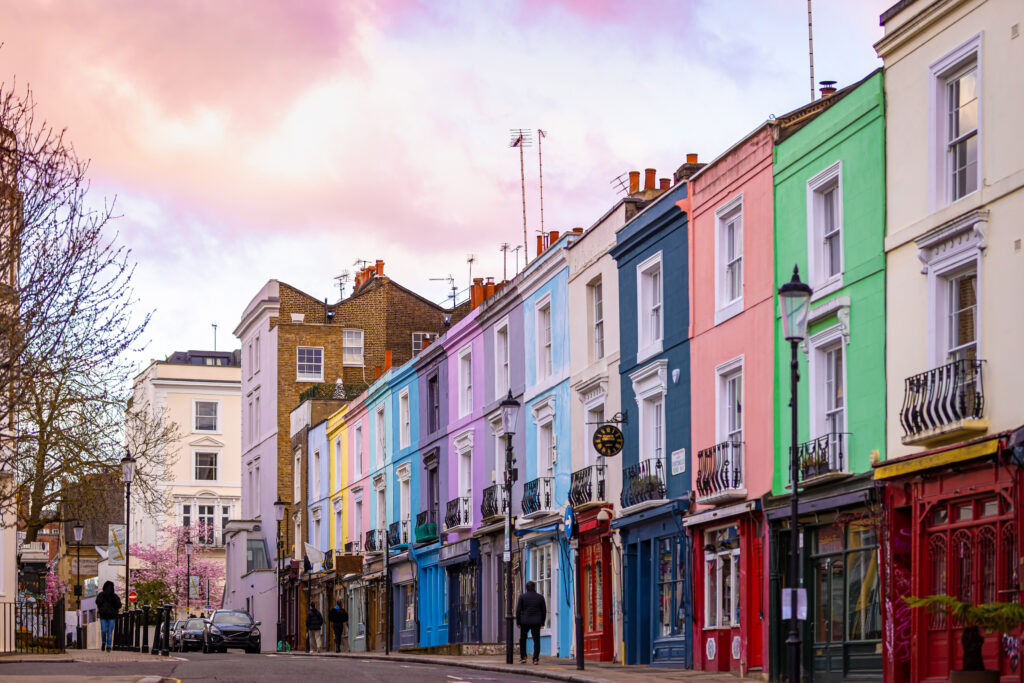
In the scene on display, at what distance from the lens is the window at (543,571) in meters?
37.0

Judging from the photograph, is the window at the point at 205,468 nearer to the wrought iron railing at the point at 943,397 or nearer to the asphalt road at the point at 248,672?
the asphalt road at the point at 248,672

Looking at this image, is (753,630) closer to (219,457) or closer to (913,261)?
(913,261)

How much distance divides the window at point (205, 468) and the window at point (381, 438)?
4132 centimetres

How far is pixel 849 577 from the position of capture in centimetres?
2291

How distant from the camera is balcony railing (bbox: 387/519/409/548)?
5038cm

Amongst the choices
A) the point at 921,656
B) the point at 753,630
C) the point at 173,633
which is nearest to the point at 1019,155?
the point at 921,656

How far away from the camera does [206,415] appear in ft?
314

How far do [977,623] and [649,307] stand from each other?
15.5 m

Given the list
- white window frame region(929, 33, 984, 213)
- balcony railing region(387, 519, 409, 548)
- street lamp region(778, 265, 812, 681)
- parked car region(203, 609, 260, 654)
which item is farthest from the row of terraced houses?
parked car region(203, 609, 260, 654)

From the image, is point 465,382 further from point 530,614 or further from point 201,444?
point 201,444

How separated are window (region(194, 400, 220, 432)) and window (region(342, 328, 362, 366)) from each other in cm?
2969

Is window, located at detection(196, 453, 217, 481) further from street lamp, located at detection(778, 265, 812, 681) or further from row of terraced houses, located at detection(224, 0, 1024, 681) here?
street lamp, located at detection(778, 265, 812, 681)

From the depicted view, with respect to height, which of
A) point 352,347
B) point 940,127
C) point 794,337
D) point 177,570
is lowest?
point 177,570

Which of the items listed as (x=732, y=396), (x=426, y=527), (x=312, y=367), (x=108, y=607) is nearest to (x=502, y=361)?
(x=426, y=527)
